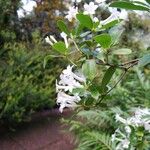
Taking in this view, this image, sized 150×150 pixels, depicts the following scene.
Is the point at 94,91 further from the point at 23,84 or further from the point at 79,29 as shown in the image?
the point at 23,84

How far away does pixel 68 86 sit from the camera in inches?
43.5

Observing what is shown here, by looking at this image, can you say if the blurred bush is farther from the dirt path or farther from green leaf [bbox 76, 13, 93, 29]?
green leaf [bbox 76, 13, 93, 29]

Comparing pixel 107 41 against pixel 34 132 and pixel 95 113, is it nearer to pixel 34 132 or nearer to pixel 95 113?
pixel 95 113

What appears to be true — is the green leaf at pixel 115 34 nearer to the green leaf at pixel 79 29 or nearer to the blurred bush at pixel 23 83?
the green leaf at pixel 79 29

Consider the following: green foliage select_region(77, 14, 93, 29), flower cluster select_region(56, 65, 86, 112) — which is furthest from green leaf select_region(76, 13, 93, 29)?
flower cluster select_region(56, 65, 86, 112)

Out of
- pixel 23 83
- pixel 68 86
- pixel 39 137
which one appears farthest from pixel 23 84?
pixel 68 86

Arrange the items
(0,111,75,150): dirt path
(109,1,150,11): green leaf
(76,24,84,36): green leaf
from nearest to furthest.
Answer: (109,1,150,11): green leaf
(76,24,84,36): green leaf
(0,111,75,150): dirt path

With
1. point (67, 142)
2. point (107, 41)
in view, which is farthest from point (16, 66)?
point (107, 41)

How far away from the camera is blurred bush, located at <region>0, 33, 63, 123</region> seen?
4.38m

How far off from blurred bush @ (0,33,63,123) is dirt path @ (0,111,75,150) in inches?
6.5

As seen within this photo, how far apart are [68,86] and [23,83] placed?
11.6 ft

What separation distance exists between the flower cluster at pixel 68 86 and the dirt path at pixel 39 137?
122 inches

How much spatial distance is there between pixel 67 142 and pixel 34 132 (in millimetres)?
446

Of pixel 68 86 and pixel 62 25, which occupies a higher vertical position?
pixel 62 25
